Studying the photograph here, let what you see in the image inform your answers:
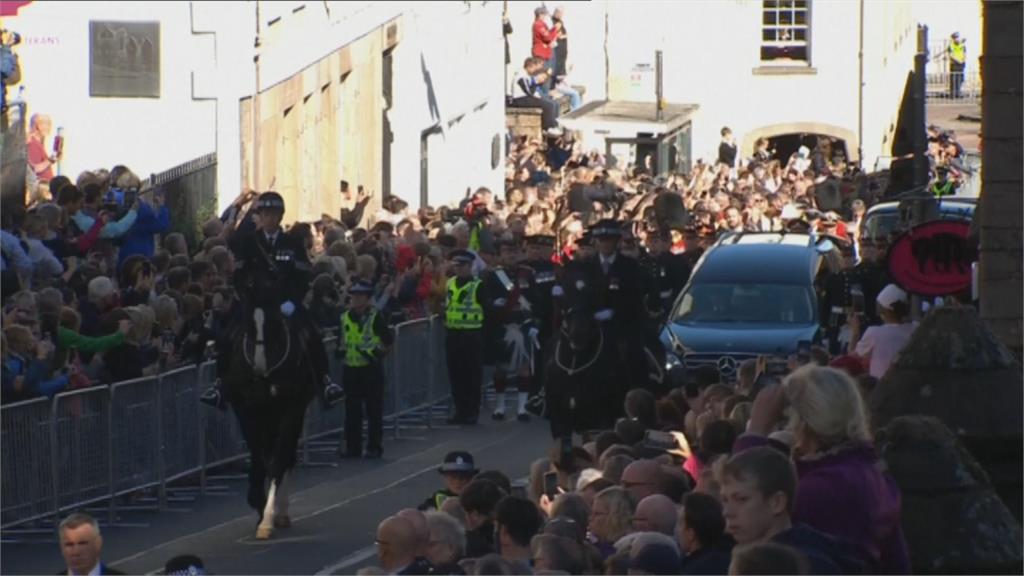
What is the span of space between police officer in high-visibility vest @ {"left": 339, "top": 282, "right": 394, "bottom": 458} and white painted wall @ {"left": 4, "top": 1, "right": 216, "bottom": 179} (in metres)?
3.58

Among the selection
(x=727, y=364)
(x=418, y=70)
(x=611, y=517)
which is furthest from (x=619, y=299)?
(x=418, y=70)

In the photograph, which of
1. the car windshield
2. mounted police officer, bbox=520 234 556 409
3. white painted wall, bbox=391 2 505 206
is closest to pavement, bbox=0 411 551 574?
mounted police officer, bbox=520 234 556 409

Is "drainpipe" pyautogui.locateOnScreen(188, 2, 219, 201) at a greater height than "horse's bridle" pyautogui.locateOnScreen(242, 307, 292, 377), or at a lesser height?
greater

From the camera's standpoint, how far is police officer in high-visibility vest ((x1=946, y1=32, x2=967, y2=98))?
22.1 m

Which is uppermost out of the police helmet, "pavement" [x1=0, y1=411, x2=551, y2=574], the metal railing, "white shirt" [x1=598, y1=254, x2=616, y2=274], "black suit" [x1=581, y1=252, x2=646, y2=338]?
the police helmet

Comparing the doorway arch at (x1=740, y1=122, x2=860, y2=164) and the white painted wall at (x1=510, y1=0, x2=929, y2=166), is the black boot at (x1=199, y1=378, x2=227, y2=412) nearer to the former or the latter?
the white painted wall at (x1=510, y1=0, x2=929, y2=166)

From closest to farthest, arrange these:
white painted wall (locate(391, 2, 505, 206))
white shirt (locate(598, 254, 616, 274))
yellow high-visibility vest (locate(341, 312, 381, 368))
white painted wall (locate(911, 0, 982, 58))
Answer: white painted wall (locate(911, 0, 982, 58)), white shirt (locate(598, 254, 616, 274)), yellow high-visibility vest (locate(341, 312, 381, 368)), white painted wall (locate(391, 2, 505, 206))

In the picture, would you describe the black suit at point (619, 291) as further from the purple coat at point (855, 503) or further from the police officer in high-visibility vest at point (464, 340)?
the purple coat at point (855, 503)

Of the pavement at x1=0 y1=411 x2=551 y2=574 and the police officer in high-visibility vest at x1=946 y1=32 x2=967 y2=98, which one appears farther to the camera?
the police officer in high-visibility vest at x1=946 y1=32 x2=967 y2=98

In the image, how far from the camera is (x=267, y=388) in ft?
54.5

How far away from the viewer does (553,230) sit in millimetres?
30953

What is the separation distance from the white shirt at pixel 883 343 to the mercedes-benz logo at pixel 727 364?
6.83 m

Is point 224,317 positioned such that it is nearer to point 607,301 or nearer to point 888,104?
point 607,301

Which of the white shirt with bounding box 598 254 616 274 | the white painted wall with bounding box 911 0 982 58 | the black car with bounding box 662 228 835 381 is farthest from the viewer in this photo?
the black car with bounding box 662 228 835 381
